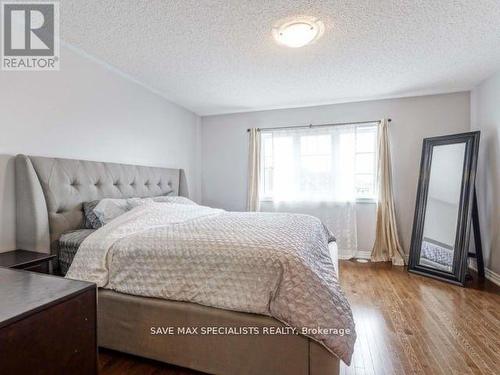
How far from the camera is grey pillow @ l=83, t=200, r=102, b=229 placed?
2035mm

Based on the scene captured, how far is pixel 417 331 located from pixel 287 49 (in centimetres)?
243

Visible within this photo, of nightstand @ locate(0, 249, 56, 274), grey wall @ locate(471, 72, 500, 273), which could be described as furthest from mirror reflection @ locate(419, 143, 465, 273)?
nightstand @ locate(0, 249, 56, 274)

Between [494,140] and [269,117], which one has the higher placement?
A: [269,117]

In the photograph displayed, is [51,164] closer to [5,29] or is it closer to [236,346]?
[5,29]

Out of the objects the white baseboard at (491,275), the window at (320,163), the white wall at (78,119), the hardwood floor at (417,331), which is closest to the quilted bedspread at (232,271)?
the hardwood floor at (417,331)

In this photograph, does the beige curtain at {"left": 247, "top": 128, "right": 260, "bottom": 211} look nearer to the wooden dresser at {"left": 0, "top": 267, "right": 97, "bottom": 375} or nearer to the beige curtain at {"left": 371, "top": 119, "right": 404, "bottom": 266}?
the beige curtain at {"left": 371, "top": 119, "right": 404, "bottom": 266}

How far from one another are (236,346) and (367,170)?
Answer: 3.08 meters

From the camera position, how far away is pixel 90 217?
6.75 feet

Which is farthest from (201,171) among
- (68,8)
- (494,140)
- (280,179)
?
(494,140)

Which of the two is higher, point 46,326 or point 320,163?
point 320,163

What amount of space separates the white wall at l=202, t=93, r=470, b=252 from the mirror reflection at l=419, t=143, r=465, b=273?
34 cm

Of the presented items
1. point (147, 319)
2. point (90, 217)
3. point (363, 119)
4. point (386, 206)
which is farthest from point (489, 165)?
point (90, 217)

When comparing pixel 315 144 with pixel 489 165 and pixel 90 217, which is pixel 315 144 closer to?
pixel 489 165

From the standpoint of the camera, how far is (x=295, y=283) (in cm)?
125
